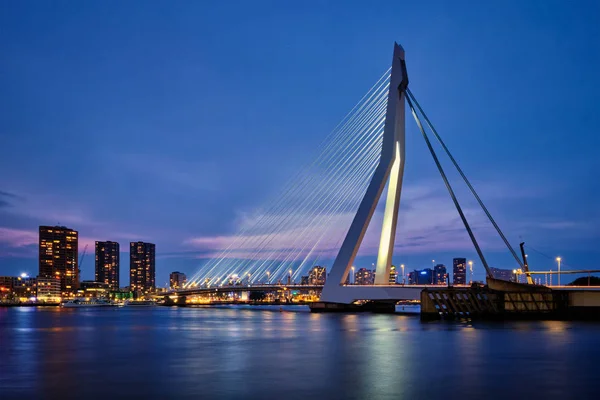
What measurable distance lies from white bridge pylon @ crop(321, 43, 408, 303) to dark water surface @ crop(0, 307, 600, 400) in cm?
1690

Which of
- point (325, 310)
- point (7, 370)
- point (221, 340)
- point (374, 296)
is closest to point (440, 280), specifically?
point (325, 310)

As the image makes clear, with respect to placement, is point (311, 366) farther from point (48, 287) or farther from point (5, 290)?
point (5, 290)

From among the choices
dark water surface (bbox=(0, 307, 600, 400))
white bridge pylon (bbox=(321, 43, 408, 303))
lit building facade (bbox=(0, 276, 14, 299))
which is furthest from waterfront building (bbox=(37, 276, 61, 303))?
dark water surface (bbox=(0, 307, 600, 400))

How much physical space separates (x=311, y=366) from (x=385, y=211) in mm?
31079

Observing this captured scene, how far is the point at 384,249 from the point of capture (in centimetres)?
5016

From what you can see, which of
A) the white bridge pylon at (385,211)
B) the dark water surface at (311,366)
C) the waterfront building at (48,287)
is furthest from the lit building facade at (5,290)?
the dark water surface at (311,366)

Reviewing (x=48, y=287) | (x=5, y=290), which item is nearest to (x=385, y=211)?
(x=48, y=287)

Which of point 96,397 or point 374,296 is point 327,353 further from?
point 374,296

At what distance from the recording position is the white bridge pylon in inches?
1929

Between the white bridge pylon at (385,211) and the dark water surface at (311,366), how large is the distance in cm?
1690

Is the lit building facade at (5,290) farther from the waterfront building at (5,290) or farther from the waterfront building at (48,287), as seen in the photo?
the waterfront building at (48,287)

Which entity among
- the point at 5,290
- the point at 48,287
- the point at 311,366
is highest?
the point at 311,366

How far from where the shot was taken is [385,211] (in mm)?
50594

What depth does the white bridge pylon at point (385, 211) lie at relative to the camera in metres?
49.0
